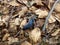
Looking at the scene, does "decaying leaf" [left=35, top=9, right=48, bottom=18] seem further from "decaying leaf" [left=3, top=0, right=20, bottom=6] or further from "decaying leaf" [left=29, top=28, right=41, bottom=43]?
"decaying leaf" [left=3, top=0, right=20, bottom=6]

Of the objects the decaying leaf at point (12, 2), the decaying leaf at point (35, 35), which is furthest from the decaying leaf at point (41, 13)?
the decaying leaf at point (12, 2)

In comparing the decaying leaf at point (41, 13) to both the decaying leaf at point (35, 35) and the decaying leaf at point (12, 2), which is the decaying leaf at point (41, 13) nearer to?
the decaying leaf at point (35, 35)

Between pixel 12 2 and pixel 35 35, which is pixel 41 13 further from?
pixel 12 2

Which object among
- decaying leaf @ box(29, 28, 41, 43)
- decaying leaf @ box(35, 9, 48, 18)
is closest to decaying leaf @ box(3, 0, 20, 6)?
decaying leaf @ box(35, 9, 48, 18)

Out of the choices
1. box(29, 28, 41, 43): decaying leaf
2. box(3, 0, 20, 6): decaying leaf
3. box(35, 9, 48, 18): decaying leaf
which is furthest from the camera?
box(3, 0, 20, 6): decaying leaf

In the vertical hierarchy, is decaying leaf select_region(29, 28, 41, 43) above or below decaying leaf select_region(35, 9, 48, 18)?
below

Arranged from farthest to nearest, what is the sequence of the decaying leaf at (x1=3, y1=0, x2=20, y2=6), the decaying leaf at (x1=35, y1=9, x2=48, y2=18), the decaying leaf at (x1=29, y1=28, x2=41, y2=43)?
the decaying leaf at (x1=3, y1=0, x2=20, y2=6) → the decaying leaf at (x1=35, y1=9, x2=48, y2=18) → the decaying leaf at (x1=29, y1=28, x2=41, y2=43)

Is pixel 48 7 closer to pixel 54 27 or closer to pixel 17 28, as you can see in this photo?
pixel 54 27

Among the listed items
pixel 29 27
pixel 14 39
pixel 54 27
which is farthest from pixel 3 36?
pixel 54 27
